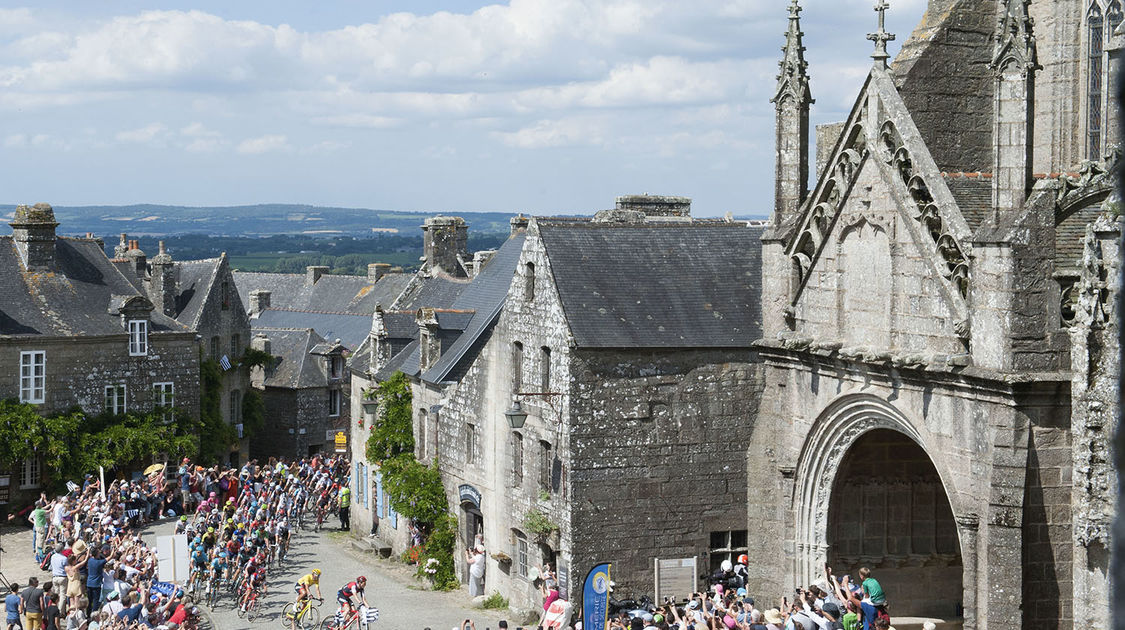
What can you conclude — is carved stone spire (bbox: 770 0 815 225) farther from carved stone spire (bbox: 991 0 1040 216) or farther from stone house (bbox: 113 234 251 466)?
stone house (bbox: 113 234 251 466)

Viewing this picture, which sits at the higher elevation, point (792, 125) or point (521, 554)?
point (792, 125)

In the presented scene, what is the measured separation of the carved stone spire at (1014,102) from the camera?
50.6 feet

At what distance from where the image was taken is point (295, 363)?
153 ft

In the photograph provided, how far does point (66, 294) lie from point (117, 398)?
114 inches

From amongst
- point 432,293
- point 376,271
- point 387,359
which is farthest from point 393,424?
point 376,271

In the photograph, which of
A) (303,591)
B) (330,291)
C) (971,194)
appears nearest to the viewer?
(971,194)

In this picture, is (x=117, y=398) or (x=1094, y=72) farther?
(x=117, y=398)

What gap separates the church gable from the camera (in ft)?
54.4

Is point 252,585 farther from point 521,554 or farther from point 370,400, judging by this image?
point 370,400

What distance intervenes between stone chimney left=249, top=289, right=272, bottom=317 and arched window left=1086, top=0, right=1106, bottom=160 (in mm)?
45567

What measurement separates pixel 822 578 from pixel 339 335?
121ft

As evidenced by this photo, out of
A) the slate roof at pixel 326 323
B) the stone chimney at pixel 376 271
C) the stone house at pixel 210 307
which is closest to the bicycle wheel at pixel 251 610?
the stone house at pixel 210 307

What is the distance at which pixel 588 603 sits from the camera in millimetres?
18500

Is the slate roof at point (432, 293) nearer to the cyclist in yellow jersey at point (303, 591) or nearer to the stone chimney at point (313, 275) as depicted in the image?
the cyclist in yellow jersey at point (303, 591)
